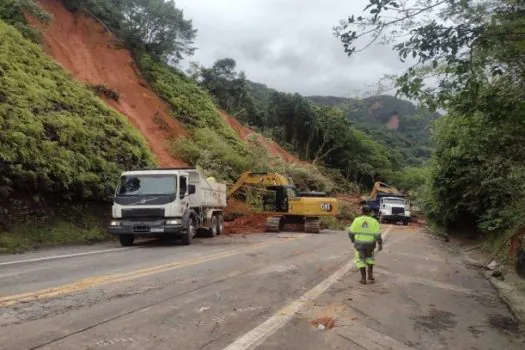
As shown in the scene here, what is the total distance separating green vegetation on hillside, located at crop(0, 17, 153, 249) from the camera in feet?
53.6

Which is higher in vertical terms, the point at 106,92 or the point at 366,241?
the point at 106,92

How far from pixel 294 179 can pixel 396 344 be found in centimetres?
4031

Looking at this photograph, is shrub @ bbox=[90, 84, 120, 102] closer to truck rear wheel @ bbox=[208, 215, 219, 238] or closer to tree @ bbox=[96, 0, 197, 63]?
tree @ bbox=[96, 0, 197, 63]

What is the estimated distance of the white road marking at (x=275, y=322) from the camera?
5645mm

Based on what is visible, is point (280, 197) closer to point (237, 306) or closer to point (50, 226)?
point (50, 226)

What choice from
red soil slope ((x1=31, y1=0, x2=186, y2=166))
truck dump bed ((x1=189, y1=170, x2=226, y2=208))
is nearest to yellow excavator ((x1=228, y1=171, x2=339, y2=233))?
truck dump bed ((x1=189, y1=170, x2=226, y2=208))

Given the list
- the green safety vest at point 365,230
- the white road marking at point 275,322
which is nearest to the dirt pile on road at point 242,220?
the green safety vest at point 365,230

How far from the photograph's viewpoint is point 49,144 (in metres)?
17.9

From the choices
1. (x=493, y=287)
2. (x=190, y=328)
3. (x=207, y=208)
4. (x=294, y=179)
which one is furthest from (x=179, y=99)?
(x=190, y=328)

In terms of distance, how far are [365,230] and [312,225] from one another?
15.0 m

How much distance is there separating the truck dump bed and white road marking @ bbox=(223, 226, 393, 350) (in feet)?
32.8

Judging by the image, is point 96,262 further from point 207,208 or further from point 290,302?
point 207,208

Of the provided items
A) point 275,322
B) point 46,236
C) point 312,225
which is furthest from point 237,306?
point 312,225

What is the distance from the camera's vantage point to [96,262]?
39.4ft
